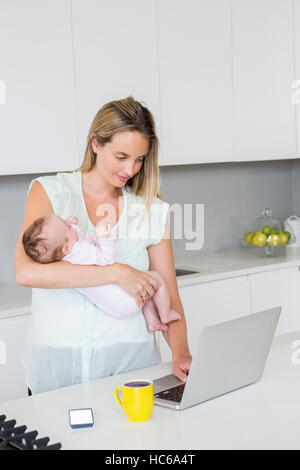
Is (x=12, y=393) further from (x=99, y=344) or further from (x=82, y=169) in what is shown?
(x=82, y=169)

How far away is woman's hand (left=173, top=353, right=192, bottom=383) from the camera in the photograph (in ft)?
5.76

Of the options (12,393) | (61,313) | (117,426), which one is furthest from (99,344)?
(12,393)

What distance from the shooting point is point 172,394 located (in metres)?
1.62

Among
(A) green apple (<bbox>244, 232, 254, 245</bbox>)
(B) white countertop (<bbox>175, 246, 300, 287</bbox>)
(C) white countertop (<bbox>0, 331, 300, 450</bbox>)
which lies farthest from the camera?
(A) green apple (<bbox>244, 232, 254, 245</bbox>)

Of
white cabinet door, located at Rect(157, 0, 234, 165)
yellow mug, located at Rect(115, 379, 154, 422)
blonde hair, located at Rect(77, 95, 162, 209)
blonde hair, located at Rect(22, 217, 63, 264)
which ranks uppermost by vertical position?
white cabinet door, located at Rect(157, 0, 234, 165)

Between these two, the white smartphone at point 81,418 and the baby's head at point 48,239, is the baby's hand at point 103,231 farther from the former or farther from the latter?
the white smartphone at point 81,418

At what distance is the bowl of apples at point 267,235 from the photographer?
12.1ft

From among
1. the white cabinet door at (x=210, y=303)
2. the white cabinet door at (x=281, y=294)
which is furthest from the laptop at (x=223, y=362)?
the white cabinet door at (x=281, y=294)

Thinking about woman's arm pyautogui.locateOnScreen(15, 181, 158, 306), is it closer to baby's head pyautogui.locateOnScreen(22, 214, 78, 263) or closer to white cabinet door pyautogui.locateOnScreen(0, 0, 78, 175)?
baby's head pyautogui.locateOnScreen(22, 214, 78, 263)

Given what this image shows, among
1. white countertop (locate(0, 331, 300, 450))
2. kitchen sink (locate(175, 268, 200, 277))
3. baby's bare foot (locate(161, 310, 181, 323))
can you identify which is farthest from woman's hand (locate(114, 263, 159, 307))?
kitchen sink (locate(175, 268, 200, 277))

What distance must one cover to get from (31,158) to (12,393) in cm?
101

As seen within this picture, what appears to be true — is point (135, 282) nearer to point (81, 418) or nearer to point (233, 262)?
point (81, 418)

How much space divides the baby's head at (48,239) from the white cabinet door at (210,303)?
1346 millimetres

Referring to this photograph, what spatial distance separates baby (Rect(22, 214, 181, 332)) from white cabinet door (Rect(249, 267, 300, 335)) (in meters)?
1.54
